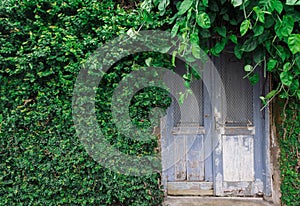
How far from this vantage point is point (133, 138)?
8.11 feet

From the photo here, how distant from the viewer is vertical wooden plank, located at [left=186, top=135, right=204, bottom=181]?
319 centimetres

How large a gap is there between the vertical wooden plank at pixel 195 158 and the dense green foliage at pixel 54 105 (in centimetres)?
80

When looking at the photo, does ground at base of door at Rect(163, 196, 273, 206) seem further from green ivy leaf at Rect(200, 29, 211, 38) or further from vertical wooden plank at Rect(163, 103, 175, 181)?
green ivy leaf at Rect(200, 29, 211, 38)

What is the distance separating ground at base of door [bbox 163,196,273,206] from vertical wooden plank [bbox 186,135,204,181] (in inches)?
9.1

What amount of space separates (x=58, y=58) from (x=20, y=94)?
45 cm

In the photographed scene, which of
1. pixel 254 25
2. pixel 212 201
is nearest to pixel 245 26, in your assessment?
pixel 254 25

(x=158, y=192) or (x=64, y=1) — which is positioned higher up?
(x=64, y=1)

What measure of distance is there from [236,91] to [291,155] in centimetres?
87

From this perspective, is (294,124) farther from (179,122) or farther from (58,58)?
(58,58)

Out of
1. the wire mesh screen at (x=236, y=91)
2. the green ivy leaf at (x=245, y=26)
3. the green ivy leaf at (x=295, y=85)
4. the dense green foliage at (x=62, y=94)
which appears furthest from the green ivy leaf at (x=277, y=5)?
the wire mesh screen at (x=236, y=91)

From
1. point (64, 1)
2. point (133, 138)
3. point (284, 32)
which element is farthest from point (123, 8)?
point (284, 32)

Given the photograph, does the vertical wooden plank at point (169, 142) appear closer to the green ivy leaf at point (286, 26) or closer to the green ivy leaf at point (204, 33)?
the green ivy leaf at point (204, 33)

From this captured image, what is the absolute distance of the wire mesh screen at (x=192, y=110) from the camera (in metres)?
3.18

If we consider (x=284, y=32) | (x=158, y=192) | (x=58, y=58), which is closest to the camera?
(x=284, y=32)
